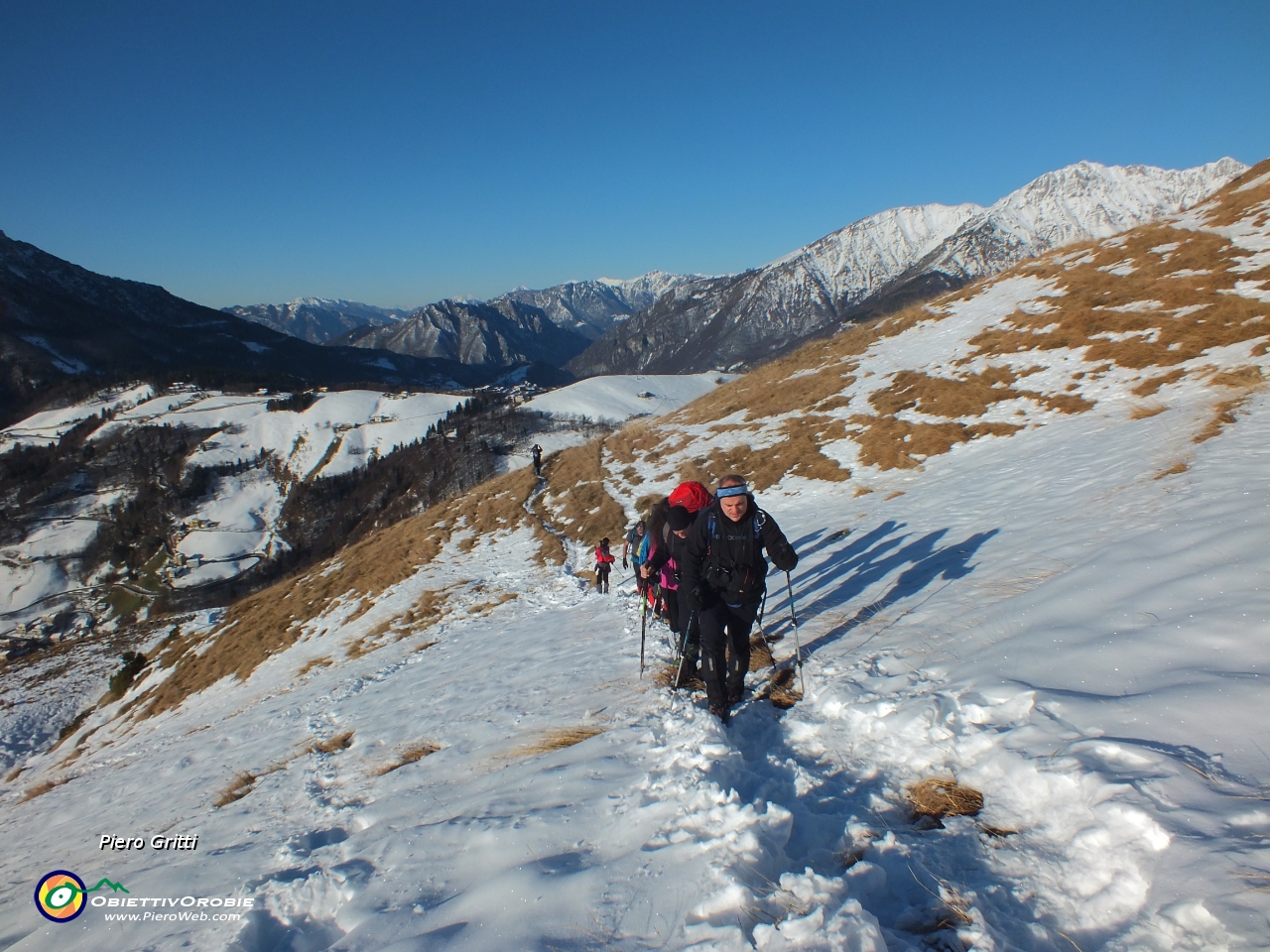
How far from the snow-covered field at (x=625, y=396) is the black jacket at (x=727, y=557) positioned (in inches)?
3188

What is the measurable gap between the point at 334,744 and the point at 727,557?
314 inches

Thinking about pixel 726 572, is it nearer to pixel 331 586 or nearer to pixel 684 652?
pixel 684 652

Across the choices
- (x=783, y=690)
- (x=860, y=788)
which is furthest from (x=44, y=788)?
(x=860, y=788)

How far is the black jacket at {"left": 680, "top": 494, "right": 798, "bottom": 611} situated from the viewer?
18.6ft

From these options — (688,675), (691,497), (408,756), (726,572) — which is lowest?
(408,756)

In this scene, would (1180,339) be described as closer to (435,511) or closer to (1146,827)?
(1146,827)

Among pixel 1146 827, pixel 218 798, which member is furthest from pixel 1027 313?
pixel 218 798

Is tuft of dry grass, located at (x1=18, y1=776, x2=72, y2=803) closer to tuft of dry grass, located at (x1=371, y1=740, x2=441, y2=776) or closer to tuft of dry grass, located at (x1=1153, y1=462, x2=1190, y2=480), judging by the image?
tuft of dry grass, located at (x1=371, y1=740, x2=441, y2=776)

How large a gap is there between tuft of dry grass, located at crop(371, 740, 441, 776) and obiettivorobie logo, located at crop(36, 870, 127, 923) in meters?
2.60

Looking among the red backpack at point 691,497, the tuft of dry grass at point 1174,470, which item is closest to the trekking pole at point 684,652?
the red backpack at point 691,497

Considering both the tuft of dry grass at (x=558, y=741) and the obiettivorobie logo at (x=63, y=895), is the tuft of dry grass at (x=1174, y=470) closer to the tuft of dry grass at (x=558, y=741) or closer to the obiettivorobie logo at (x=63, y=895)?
the tuft of dry grass at (x=558, y=741)

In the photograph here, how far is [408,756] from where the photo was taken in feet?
25.2

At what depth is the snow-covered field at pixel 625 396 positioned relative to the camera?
91312 mm

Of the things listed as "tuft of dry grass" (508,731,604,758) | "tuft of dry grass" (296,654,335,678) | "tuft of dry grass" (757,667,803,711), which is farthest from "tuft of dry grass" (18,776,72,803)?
"tuft of dry grass" (757,667,803,711)
